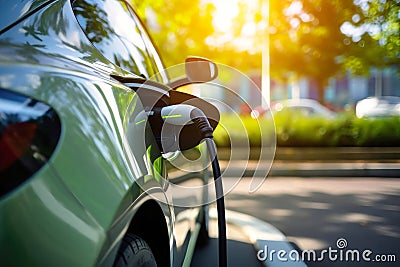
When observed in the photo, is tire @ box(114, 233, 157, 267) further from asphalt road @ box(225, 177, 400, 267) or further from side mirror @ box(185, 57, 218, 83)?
asphalt road @ box(225, 177, 400, 267)

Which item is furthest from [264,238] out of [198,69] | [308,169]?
[308,169]

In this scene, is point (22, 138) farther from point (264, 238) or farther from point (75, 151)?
point (264, 238)

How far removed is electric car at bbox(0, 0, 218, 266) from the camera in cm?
89

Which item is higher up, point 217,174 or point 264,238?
point 217,174

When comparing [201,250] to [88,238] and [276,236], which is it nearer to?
[276,236]

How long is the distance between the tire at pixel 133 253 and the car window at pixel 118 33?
2.63 feet

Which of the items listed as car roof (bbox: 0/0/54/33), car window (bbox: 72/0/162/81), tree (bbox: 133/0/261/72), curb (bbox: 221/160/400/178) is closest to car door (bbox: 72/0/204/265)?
car window (bbox: 72/0/162/81)

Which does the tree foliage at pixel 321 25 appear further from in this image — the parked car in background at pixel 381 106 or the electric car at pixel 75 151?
the electric car at pixel 75 151

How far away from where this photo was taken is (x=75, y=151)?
39.6 inches

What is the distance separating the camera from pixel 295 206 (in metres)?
5.22

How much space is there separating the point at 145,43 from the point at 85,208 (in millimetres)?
1824

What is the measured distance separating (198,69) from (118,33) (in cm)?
68

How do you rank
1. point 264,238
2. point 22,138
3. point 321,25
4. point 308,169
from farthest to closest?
1. point 308,169
2. point 321,25
3. point 264,238
4. point 22,138

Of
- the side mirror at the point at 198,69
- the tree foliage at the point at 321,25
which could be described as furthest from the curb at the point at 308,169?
the side mirror at the point at 198,69
